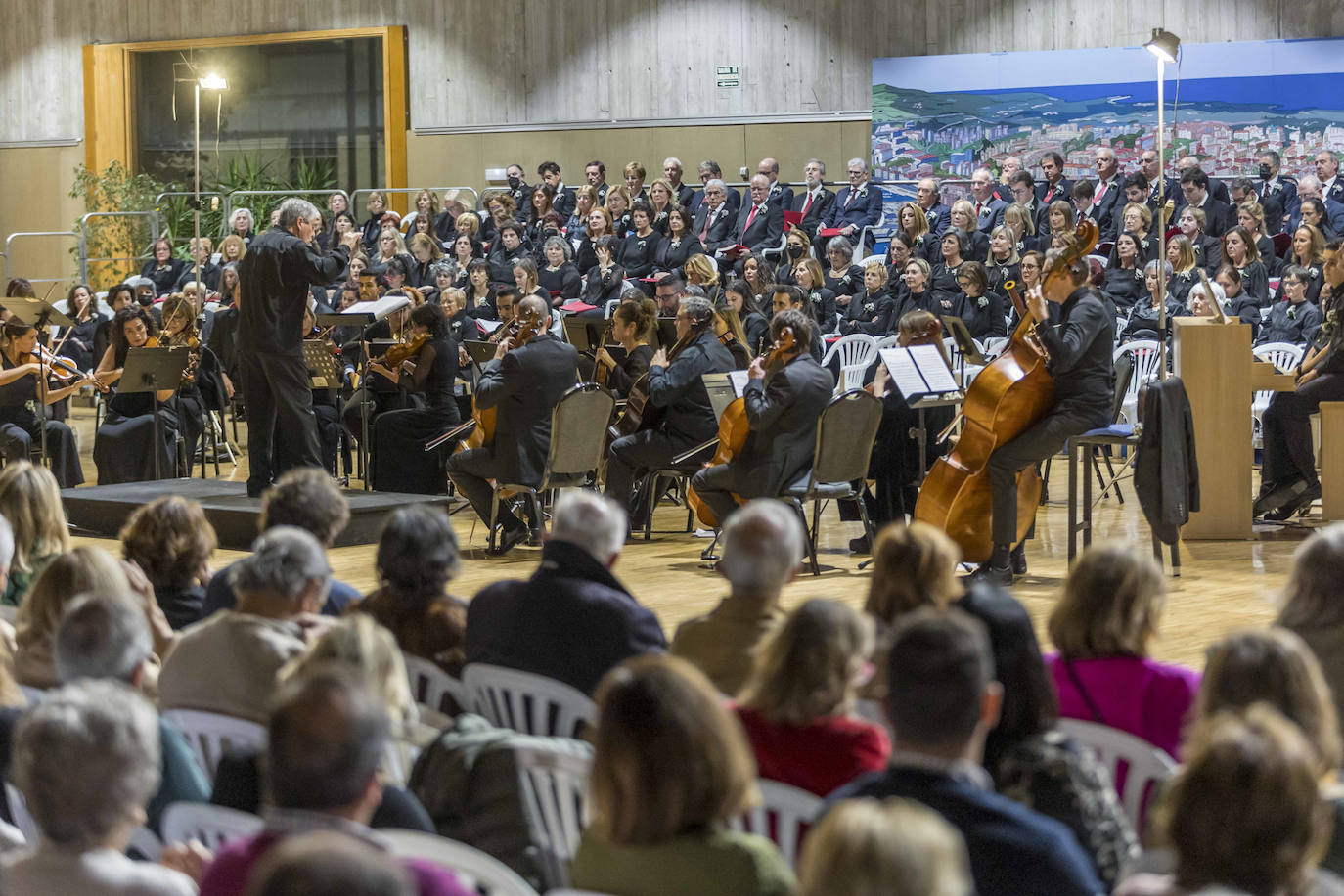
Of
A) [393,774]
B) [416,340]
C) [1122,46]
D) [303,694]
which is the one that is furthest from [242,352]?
[1122,46]

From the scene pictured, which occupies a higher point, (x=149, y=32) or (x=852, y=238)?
(x=149, y=32)

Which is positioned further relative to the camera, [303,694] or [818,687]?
[818,687]

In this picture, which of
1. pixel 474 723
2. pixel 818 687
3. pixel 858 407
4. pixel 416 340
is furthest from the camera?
pixel 416 340

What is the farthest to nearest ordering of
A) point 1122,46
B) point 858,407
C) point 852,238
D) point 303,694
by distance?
point 1122,46
point 852,238
point 858,407
point 303,694

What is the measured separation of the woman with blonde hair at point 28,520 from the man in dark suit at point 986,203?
9.09 meters

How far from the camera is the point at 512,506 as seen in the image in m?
7.89

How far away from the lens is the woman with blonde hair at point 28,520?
411cm

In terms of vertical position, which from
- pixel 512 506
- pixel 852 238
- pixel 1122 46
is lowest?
pixel 512 506

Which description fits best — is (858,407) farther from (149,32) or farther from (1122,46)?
(149,32)

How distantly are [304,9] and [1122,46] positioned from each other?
8.66m

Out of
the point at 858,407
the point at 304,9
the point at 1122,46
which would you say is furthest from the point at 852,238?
the point at 304,9

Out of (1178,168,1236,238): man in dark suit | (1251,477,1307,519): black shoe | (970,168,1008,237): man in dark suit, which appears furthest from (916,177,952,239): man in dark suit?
(1251,477,1307,519): black shoe

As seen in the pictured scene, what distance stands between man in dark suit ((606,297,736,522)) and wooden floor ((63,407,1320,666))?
0.40 metres

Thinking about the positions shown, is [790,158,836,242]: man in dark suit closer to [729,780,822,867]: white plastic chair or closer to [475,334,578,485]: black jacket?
[475,334,578,485]: black jacket
